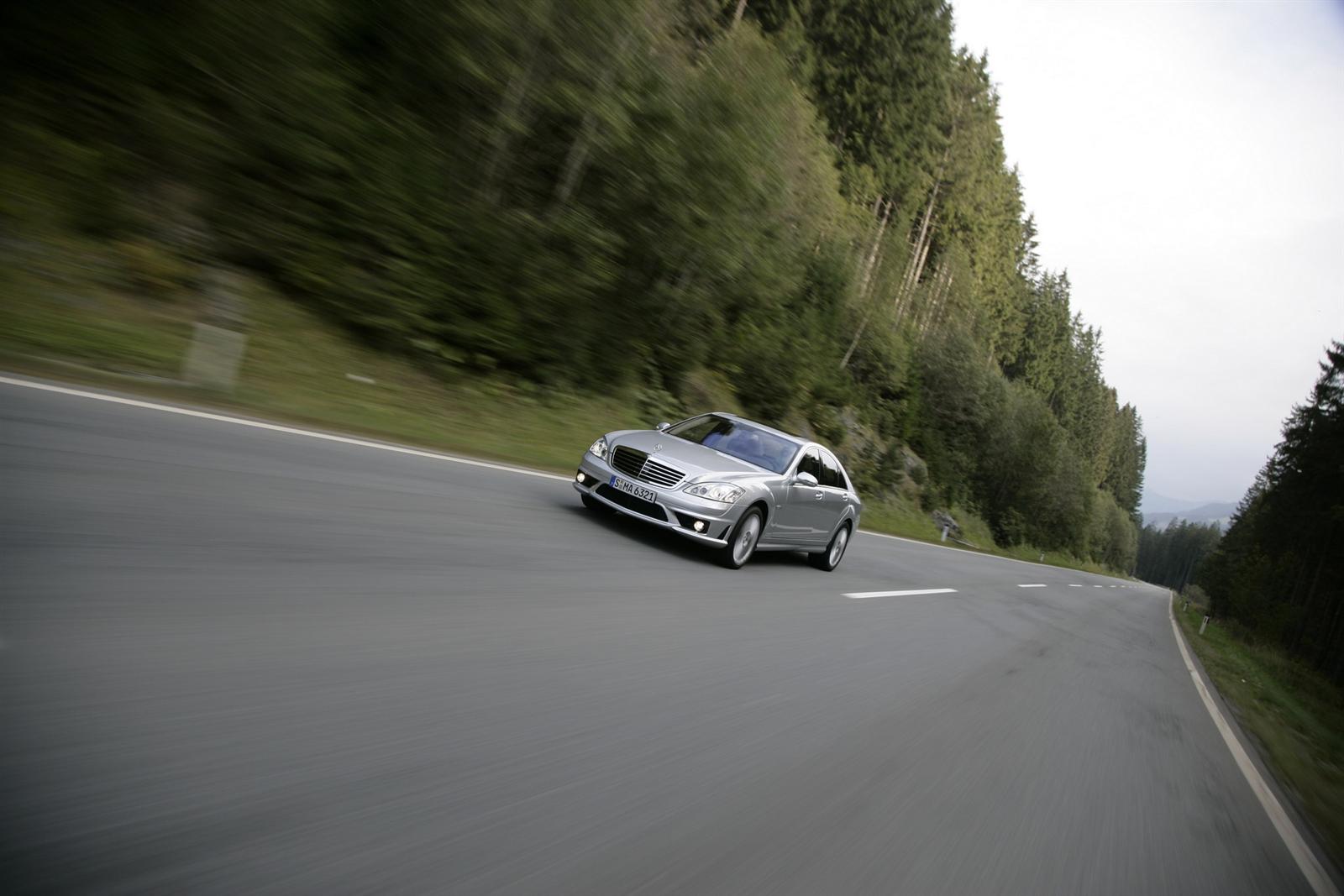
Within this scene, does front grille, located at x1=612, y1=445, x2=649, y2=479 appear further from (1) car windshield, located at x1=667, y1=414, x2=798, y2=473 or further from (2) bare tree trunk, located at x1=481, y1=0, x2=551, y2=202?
(2) bare tree trunk, located at x1=481, y1=0, x2=551, y2=202

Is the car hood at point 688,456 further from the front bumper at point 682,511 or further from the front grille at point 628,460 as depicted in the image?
the front bumper at point 682,511

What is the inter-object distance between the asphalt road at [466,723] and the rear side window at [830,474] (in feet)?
9.76

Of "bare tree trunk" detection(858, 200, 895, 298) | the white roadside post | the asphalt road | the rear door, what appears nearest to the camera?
the asphalt road

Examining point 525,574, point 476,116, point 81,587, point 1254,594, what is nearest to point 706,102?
point 476,116

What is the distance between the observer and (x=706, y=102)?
16.8 meters

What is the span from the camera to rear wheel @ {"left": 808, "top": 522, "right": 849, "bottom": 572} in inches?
421

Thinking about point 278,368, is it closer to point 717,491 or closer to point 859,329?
point 717,491

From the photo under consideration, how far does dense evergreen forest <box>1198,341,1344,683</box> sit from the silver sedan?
4084cm

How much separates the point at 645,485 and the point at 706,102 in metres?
11.8

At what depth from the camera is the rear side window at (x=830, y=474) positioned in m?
10.2

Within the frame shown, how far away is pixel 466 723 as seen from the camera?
327 centimetres

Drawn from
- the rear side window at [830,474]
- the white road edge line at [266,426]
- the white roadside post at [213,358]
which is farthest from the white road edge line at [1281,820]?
the white roadside post at [213,358]

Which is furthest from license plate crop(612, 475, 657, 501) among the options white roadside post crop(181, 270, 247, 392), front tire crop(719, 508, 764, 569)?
white roadside post crop(181, 270, 247, 392)

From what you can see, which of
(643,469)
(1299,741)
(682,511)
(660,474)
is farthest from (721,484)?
(1299,741)
